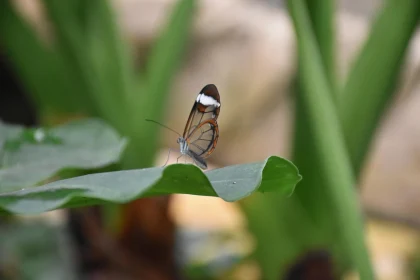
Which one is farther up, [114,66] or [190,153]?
[114,66]

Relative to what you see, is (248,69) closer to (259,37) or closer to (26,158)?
(259,37)

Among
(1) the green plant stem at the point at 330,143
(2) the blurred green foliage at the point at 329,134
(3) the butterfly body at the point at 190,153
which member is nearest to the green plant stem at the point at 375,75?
(2) the blurred green foliage at the point at 329,134

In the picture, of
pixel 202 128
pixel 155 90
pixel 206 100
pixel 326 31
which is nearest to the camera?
pixel 206 100

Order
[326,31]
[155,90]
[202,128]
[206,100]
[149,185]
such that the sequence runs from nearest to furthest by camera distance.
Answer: [149,185] → [206,100] → [202,128] → [326,31] → [155,90]

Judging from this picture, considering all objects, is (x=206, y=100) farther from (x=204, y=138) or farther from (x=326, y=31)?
(x=326, y=31)

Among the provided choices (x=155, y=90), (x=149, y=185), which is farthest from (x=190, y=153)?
(x=155, y=90)

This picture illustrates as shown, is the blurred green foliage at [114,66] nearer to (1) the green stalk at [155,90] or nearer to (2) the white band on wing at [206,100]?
(1) the green stalk at [155,90]

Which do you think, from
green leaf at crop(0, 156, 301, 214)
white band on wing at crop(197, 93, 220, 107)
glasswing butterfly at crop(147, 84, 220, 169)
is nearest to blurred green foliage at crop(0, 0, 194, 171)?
glasswing butterfly at crop(147, 84, 220, 169)

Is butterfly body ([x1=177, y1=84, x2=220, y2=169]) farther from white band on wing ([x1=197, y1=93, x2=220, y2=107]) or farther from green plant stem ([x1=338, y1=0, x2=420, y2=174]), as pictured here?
green plant stem ([x1=338, y1=0, x2=420, y2=174])
